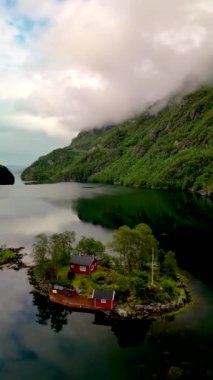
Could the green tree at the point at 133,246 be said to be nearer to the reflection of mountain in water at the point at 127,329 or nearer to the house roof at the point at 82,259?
the house roof at the point at 82,259

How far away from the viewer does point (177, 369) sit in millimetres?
49344

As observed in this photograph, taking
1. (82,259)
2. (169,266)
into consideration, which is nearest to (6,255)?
(82,259)

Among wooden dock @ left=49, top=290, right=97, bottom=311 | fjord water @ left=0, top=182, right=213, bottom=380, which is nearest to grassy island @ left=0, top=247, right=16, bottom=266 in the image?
fjord water @ left=0, top=182, right=213, bottom=380

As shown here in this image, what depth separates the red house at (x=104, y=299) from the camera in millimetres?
67500

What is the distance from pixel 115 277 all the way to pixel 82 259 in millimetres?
10210

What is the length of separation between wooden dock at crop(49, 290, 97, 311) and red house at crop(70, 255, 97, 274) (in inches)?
401

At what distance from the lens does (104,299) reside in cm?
6769

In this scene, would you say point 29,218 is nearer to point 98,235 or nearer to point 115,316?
point 98,235

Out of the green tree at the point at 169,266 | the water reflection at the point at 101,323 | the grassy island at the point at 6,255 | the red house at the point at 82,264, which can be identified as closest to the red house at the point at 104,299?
the water reflection at the point at 101,323

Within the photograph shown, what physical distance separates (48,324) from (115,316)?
1071 centimetres

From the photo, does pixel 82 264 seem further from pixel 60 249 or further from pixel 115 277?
pixel 115 277

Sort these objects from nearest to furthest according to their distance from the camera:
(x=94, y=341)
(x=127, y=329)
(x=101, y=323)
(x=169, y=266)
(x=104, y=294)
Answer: (x=94, y=341)
(x=127, y=329)
(x=101, y=323)
(x=104, y=294)
(x=169, y=266)

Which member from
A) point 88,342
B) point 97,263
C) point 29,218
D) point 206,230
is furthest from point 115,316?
point 29,218

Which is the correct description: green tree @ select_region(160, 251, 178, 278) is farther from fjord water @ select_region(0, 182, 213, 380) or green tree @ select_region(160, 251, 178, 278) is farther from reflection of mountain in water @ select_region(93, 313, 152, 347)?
reflection of mountain in water @ select_region(93, 313, 152, 347)
